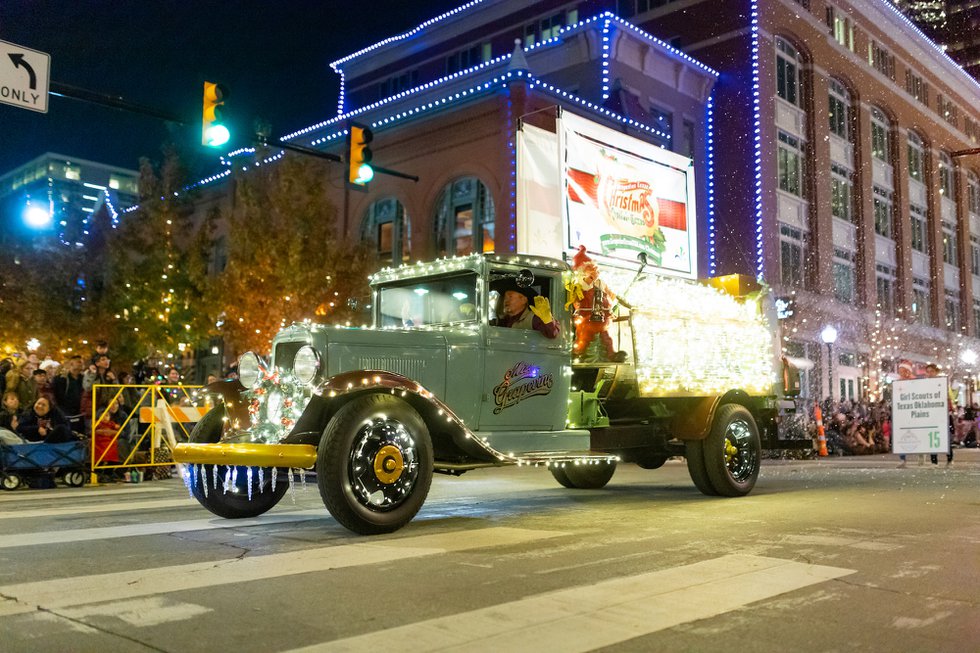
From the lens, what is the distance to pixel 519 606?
167 inches

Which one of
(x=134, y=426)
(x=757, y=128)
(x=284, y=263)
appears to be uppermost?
(x=757, y=128)

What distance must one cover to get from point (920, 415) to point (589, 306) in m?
9.72

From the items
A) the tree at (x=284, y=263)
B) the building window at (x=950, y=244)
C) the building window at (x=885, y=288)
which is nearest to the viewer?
the tree at (x=284, y=263)

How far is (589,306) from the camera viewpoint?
874 cm

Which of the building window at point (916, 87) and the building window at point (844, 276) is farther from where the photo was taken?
the building window at point (916, 87)

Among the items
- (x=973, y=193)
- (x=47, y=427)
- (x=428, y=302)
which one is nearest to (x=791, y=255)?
(x=973, y=193)

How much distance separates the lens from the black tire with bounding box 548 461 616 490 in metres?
10.7

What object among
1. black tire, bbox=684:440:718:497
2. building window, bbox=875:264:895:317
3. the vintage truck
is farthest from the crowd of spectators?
building window, bbox=875:264:895:317

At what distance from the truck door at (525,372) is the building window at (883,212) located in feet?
103

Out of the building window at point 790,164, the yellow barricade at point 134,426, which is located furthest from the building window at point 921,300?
the yellow barricade at point 134,426

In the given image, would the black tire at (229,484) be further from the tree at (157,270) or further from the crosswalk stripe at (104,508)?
the tree at (157,270)

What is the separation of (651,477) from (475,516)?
580 centimetres

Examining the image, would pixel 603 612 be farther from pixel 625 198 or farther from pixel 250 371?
pixel 625 198

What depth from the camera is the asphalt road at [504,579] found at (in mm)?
3740
